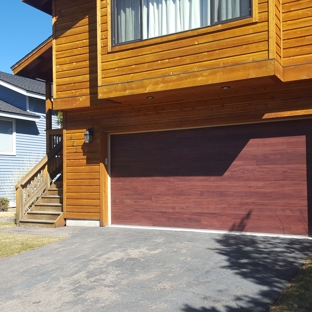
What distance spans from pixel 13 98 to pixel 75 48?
393 inches

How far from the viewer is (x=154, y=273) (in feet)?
17.6

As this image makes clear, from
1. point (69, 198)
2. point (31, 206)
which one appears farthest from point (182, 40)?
point (31, 206)

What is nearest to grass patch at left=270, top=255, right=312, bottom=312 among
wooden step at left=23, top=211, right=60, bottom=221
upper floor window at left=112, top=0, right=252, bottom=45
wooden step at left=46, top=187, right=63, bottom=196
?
upper floor window at left=112, top=0, right=252, bottom=45

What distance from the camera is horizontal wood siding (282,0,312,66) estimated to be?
6785 mm

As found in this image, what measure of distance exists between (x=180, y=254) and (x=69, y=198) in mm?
4080

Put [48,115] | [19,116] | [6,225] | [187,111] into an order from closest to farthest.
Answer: [187,111], [6,225], [48,115], [19,116]

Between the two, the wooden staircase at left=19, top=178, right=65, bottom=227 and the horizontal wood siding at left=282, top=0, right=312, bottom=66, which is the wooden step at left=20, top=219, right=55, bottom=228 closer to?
the wooden staircase at left=19, top=178, right=65, bottom=227

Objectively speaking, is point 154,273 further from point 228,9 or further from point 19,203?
point 19,203

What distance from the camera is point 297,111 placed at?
23.1 feet

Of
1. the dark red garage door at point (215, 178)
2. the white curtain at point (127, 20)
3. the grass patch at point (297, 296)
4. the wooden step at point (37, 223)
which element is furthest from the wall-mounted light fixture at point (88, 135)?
the grass patch at point (297, 296)

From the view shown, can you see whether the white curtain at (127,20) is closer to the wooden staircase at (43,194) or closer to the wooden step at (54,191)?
the wooden staircase at (43,194)

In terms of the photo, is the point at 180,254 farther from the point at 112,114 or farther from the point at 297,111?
the point at 112,114

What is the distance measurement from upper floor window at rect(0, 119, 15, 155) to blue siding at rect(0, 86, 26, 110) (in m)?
1.22

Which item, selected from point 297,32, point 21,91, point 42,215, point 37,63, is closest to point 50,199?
point 42,215
